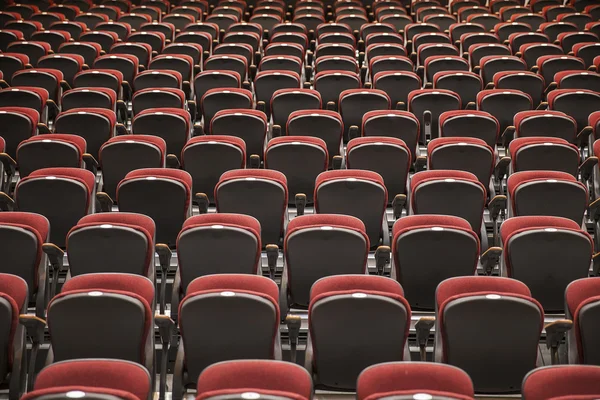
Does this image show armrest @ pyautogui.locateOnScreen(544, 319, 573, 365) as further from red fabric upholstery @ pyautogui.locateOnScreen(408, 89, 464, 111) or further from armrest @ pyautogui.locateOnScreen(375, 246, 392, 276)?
red fabric upholstery @ pyautogui.locateOnScreen(408, 89, 464, 111)

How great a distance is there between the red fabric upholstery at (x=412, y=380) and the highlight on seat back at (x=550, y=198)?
6.39 ft

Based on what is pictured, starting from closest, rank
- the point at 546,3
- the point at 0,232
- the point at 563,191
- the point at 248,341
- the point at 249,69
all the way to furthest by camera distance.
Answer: the point at 248,341 → the point at 0,232 → the point at 563,191 → the point at 249,69 → the point at 546,3

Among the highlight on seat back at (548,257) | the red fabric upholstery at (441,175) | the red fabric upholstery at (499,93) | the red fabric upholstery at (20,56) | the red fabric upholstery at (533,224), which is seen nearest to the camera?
the highlight on seat back at (548,257)

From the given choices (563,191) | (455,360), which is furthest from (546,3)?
(455,360)

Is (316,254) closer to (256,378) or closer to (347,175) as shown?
(347,175)

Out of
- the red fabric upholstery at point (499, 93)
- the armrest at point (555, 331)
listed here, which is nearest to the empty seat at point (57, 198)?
the armrest at point (555, 331)

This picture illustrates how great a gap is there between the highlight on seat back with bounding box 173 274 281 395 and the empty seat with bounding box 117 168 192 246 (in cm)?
111

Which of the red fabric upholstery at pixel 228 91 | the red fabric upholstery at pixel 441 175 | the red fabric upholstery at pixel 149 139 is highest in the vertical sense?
the red fabric upholstery at pixel 228 91

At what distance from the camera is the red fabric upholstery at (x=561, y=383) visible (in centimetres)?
273

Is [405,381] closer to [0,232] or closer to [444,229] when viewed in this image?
[444,229]

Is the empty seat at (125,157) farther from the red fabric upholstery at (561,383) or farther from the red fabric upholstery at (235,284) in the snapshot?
the red fabric upholstery at (561,383)

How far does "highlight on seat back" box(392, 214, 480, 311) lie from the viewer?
3.77 metres

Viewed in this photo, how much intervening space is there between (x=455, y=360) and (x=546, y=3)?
28.8 feet

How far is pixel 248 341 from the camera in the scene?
3.23 m
